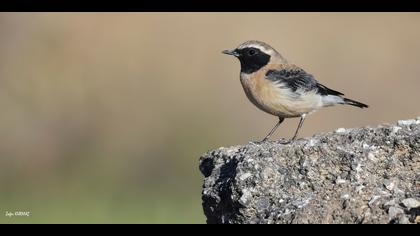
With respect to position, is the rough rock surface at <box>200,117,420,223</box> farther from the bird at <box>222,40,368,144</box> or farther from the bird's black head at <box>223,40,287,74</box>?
the bird's black head at <box>223,40,287,74</box>

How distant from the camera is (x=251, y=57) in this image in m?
11.3

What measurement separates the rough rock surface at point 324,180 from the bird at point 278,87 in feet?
10.4

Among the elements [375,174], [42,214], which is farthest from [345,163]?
[42,214]

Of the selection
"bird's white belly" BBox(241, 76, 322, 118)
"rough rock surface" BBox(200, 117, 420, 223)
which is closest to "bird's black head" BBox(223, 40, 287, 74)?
"bird's white belly" BBox(241, 76, 322, 118)

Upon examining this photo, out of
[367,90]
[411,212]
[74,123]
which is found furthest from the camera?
[367,90]

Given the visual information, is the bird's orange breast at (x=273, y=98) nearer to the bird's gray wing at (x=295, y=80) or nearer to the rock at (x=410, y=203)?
the bird's gray wing at (x=295, y=80)

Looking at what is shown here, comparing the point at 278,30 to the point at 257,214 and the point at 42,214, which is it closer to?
the point at 42,214

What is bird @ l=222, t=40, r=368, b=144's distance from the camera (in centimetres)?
1066

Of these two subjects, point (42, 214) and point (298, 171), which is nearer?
point (298, 171)

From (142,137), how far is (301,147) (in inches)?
398

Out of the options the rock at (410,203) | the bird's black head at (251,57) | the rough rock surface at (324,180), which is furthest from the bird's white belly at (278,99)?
the rock at (410,203)

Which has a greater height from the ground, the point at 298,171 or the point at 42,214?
the point at 298,171

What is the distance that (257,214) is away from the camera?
6.36 meters

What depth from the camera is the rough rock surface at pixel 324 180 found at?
6.03 meters
